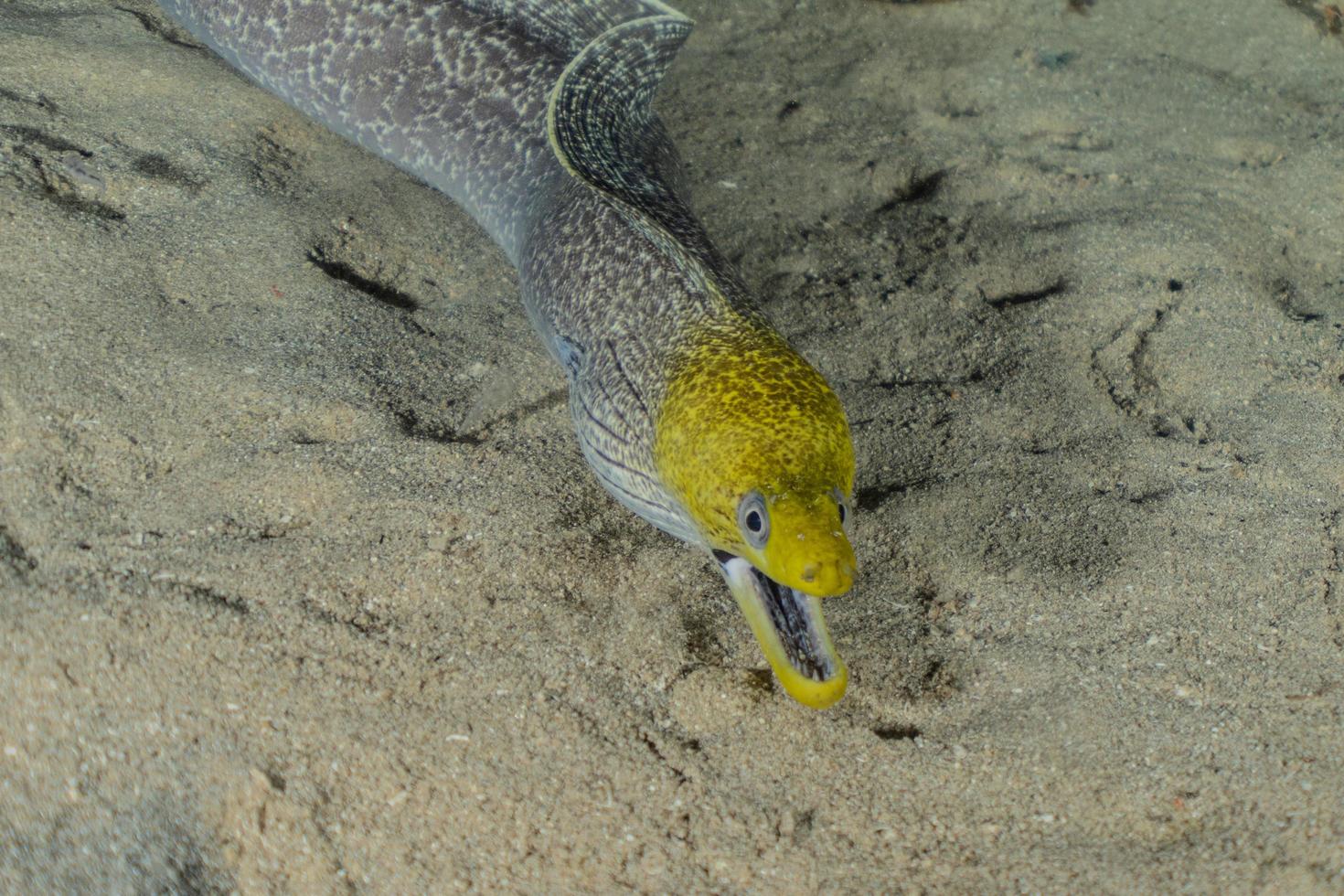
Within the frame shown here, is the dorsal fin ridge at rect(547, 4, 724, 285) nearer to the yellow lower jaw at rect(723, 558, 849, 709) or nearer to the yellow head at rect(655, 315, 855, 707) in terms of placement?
the yellow head at rect(655, 315, 855, 707)

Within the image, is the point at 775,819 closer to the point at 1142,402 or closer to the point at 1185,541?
the point at 1185,541

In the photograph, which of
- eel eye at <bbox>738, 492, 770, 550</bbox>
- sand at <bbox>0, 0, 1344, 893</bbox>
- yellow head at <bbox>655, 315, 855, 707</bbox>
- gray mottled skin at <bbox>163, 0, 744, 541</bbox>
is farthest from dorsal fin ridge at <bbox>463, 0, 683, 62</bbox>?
eel eye at <bbox>738, 492, 770, 550</bbox>

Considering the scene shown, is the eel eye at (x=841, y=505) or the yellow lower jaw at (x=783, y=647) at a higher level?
the eel eye at (x=841, y=505)

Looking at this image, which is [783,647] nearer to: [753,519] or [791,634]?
[791,634]

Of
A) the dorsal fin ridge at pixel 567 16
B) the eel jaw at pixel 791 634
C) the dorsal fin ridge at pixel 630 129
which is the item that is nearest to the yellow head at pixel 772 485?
the eel jaw at pixel 791 634

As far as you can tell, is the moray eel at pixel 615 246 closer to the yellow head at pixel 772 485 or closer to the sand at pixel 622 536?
the yellow head at pixel 772 485

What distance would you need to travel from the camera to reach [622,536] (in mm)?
2988

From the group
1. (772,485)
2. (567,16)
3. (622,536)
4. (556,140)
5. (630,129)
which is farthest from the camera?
A: (567,16)

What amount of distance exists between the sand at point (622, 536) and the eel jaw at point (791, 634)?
11.2 inches

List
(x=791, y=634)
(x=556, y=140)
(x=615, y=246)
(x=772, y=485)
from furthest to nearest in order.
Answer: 1. (x=556, y=140)
2. (x=615, y=246)
3. (x=791, y=634)
4. (x=772, y=485)

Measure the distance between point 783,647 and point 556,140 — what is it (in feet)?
7.18

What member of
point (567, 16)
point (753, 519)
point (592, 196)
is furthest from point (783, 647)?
point (567, 16)

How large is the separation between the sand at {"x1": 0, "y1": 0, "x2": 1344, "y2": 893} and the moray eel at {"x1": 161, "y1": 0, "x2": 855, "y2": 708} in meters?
0.22

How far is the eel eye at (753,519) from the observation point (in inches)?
87.7
